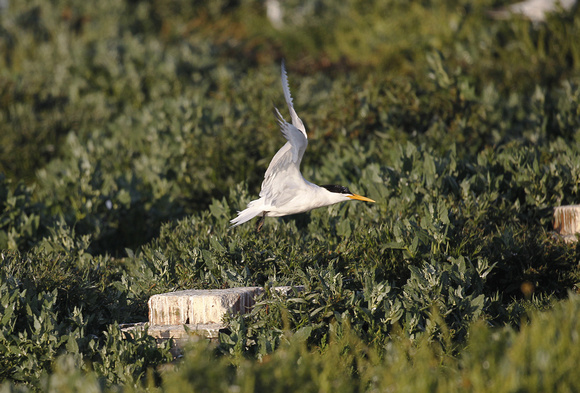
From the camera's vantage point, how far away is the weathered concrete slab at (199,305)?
407cm

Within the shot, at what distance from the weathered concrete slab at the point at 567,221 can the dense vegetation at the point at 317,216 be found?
0.52 ft

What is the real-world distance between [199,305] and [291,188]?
1.23m

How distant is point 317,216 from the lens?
5828 mm

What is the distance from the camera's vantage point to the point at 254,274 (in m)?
4.75

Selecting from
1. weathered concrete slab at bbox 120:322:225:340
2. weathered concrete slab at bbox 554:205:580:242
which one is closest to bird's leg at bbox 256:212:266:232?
weathered concrete slab at bbox 120:322:225:340

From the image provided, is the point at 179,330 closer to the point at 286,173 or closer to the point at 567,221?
the point at 286,173

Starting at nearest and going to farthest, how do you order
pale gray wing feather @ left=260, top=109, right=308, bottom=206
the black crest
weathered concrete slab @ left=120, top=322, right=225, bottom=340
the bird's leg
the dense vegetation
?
the dense vegetation, weathered concrete slab @ left=120, top=322, right=225, bottom=340, pale gray wing feather @ left=260, top=109, right=308, bottom=206, the black crest, the bird's leg

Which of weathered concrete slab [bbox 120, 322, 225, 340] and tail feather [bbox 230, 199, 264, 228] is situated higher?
tail feather [bbox 230, 199, 264, 228]

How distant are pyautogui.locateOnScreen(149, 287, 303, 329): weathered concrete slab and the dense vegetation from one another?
0.12m

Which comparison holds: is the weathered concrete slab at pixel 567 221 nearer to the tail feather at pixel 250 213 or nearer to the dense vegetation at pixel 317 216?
the dense vegetation at pixel 317 216

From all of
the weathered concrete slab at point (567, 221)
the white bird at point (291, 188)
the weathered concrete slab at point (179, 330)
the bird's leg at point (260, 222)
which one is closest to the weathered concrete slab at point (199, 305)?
the weathered concrete slab at point (179, 330)

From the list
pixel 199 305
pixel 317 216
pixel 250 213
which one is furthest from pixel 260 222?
pixel 199 305

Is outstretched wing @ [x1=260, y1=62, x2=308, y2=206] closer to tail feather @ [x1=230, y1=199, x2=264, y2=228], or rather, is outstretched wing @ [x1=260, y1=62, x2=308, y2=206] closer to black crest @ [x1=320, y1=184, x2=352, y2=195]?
tail feather @ [x1=230, y1=199, x2=264, y2=228]

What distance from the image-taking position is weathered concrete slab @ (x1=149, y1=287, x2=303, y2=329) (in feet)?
13.3
